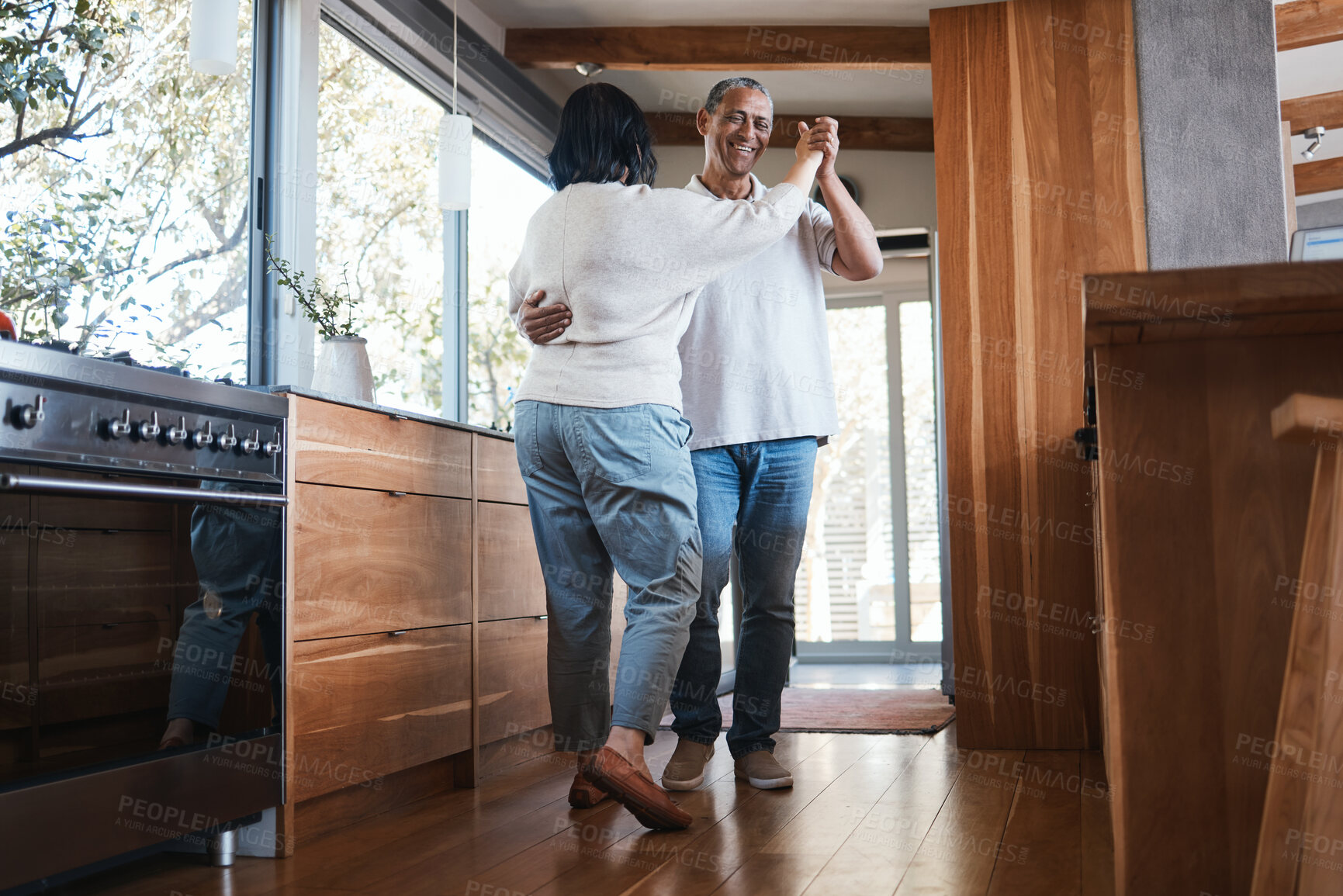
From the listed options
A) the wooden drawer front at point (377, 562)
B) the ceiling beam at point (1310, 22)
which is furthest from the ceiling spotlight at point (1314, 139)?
the wooden drawer front at point (377, 562)

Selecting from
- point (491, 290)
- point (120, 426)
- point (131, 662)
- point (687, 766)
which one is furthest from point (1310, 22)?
point (131, 662)

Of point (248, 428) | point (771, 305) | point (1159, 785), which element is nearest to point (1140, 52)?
point (771, 305)

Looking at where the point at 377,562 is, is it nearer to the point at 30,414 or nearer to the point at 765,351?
the point at 30,414

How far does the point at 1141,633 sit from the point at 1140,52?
7.14 feet

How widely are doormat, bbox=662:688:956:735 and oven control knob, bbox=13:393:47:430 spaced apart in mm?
1998

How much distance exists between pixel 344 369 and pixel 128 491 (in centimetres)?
92

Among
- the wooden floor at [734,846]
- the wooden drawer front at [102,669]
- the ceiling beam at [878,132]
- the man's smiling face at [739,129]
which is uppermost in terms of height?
the ceiling beam at [878,132]

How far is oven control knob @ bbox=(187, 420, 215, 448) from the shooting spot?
1.69 m

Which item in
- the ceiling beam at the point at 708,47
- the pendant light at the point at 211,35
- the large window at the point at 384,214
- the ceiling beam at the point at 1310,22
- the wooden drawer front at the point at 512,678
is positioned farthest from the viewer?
the ceiling beam at the point at 1310,22

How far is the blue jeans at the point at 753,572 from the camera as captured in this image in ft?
7.82

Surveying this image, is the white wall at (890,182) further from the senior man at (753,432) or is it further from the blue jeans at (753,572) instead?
the blue jeans at (753,572)

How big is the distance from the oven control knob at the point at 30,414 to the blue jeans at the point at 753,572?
4.20 feet

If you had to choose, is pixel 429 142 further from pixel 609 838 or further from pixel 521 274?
pixel 609 838

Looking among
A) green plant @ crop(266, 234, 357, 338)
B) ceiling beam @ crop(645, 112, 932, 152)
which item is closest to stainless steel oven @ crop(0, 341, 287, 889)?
green plant @ crop(266, 234, 357, 338)
